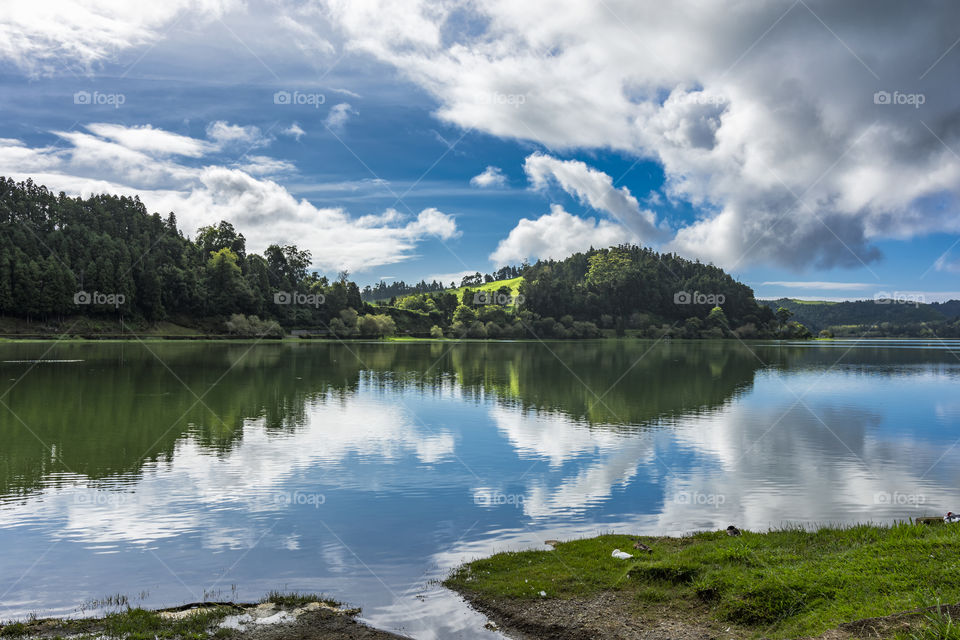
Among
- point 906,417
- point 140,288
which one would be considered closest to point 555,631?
point 906,417

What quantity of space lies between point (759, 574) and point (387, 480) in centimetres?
1511

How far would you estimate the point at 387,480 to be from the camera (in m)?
23.4

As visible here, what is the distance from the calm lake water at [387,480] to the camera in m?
13.9

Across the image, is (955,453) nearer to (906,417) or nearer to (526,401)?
(906,417)

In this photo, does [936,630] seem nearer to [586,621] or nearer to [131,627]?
[586,621]

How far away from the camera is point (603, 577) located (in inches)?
505

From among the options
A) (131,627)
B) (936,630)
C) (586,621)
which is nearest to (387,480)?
(131,627)

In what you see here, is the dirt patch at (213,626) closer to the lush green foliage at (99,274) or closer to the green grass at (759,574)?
the green grass at (759,574)

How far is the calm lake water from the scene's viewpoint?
13945 millimetres

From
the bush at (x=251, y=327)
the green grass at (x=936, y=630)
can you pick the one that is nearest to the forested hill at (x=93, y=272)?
the bush at (x=251, y=327)

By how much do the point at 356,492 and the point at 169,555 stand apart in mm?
7359

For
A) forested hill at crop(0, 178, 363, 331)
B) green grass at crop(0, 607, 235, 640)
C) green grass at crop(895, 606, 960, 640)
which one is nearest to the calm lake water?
green grass at crop(0, 607, 235, 640)

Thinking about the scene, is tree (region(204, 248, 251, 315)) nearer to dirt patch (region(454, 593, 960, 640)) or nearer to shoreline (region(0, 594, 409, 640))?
shoreline (region(0, 594, 409, 640))

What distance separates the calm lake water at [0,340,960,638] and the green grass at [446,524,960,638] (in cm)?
179
